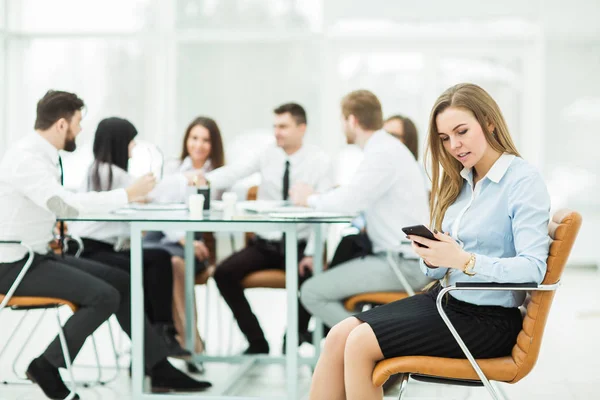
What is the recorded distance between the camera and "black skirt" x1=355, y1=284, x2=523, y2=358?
84.2 inches

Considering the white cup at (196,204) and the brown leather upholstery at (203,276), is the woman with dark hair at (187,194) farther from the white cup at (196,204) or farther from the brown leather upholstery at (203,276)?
the white cup at (196,204)

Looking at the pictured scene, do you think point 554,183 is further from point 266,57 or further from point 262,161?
point 262,161

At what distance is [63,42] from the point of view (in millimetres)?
7875

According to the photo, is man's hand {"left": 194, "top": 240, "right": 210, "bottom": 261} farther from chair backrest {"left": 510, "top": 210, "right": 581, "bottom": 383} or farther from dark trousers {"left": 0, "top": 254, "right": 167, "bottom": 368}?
chair backrest {"left": 510, "top": 210, "right": 581, "bottom": 383}

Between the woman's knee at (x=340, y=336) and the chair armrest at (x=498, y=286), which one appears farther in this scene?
the woman's knee at (x=340, y=336)

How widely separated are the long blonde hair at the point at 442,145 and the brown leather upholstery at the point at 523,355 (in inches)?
11.1

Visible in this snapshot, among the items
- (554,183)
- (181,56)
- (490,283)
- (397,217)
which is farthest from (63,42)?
(490,283)

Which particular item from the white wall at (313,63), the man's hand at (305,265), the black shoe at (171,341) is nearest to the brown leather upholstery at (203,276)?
the black shoe at (171,341)

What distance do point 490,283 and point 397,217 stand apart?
122 centimetres

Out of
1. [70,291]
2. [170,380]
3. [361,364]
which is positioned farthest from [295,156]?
[361,364]

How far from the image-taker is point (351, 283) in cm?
314

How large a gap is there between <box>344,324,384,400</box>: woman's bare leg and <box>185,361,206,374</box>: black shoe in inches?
67.9

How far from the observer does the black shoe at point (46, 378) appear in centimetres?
305

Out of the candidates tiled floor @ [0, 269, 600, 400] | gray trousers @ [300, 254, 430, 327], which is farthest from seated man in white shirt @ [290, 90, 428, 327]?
tiled floor @ [0, 269, 600, 400]
